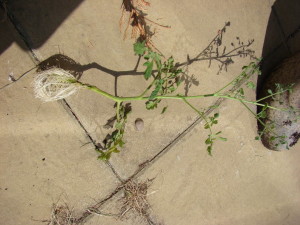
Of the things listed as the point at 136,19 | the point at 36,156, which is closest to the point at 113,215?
the point at 36,156

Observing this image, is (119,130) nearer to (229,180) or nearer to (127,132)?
(127,132)

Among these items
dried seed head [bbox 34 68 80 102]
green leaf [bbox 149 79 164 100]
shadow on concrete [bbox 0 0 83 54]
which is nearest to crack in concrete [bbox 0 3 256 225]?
shadow on concrete [bbox 0 0 83 54]

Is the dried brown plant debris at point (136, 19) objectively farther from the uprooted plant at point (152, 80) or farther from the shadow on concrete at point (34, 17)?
the shadow on concrete at point (34, 17)

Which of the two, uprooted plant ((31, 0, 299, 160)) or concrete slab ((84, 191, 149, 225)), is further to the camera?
concrete slab ((84, 191, 149, 225))

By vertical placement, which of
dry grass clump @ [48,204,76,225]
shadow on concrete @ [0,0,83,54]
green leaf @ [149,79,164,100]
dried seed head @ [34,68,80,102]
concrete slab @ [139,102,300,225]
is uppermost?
shadow on concrete @ [0,0,83,54]

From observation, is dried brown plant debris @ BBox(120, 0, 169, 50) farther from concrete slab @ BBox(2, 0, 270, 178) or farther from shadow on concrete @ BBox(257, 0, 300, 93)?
shadow on concrete @ BBox(257, 0, 300, 93)

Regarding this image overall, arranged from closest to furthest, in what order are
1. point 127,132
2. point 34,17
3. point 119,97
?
point 34,17 → point 119,97 → point 127,132

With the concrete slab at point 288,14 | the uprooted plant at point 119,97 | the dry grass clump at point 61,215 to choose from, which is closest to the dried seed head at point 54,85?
the uprooted plant at point 119,97
